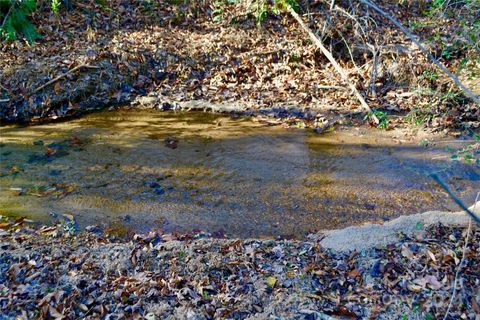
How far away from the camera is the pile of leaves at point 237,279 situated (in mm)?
3871

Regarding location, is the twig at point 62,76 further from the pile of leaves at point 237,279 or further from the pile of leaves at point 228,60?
the pile of leaves at point 237,279

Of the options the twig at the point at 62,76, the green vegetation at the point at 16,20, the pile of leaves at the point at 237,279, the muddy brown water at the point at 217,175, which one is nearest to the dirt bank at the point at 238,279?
the pile of leaves at the point at 237,279

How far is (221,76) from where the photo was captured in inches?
383

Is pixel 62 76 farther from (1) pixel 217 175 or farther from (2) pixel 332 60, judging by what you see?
(2) pixel 332 60

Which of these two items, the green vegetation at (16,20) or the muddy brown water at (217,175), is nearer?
the muddy brown water at (217,175)

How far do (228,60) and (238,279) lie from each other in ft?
22.2

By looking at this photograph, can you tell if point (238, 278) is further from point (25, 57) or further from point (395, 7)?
point (395, 7)

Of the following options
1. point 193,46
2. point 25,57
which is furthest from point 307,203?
point 25,57

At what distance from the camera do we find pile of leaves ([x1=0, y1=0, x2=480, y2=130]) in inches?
343

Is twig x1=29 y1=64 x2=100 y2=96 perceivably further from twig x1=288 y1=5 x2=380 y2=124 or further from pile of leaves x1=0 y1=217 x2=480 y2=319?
twig x1=288 y1=5 x2=380 y2=124

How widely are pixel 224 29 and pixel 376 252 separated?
7.85 m

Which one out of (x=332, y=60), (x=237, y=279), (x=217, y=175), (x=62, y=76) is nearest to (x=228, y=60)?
(x=332, y=60)

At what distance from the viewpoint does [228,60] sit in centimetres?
1005

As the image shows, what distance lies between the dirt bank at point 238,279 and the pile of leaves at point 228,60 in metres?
3.94
